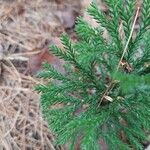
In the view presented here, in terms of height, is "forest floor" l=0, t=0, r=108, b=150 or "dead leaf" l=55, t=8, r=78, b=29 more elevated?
"dead leaf" l=55, t=8, r=78, b=29

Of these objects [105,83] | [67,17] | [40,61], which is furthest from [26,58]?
[105,83]

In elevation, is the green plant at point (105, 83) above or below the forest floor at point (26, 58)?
above

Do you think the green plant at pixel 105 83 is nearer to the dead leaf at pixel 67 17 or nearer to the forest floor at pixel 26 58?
the forest floor at pixel 26 58

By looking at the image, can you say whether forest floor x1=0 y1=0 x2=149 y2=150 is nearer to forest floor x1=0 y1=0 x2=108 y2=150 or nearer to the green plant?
forest floor x1=0 y1=0 x2=108 y2=150

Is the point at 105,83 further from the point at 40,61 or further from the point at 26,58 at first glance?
the point at 26,58

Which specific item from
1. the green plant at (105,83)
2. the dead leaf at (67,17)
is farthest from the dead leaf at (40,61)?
the green plant at (105,83)

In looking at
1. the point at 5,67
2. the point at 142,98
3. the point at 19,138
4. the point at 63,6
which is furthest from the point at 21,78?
the point at 142,98

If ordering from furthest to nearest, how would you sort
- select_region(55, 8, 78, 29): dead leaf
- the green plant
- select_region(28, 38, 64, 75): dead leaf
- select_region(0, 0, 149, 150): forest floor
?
select_region(55, 8, 78, 29): dead leaf → select_region(28, 38, 64, 75): dead leaf → select_region(0, 0, 149, 150): forest floor → the green plant

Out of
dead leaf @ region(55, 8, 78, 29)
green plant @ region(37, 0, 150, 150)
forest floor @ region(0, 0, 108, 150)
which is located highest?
green plant @ region(37, 0, 150, 150)

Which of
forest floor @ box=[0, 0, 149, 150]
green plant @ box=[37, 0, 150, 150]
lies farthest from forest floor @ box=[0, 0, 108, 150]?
green plant @ box=[37, 0, 150, 150]
